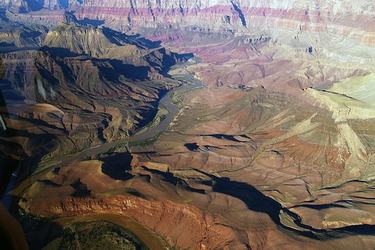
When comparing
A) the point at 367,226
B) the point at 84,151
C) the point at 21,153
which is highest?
the point at 21,153

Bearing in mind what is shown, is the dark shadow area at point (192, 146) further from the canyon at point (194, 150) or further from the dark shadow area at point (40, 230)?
the dark shadow area at point (40, 230)

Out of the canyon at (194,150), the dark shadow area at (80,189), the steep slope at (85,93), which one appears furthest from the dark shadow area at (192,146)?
the dark shadow area at (80,189)

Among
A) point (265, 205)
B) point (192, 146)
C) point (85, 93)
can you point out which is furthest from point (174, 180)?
point (85, 93)

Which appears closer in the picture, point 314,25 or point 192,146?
point 192,146

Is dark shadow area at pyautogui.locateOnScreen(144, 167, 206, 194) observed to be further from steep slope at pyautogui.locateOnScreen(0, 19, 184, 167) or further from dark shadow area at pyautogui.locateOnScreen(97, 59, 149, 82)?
dark shadow area at pyautogui.locateOnScreen(97, 59, 149, 82)

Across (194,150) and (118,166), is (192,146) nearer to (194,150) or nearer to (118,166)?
(194,150)

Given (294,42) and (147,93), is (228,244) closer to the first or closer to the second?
(147,93)

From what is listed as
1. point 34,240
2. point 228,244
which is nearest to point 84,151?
point 34,240
